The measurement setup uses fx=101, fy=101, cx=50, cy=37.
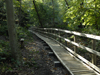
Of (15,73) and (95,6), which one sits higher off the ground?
(95,6)

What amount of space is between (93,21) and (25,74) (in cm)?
441

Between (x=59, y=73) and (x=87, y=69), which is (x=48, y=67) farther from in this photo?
(x=87, y=69)

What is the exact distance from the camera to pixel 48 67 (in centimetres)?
529

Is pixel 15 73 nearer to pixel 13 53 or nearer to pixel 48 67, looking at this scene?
pixel 13 53

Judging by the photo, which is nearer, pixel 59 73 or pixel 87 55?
pixel 59 73

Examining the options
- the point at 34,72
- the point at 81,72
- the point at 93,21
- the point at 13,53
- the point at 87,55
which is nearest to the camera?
the point at 81,72

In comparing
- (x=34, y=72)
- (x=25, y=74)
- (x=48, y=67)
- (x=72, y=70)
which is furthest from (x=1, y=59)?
(x=72, y=70)

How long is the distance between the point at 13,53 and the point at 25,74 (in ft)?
4.21

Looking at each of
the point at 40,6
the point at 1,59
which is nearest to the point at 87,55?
the point at 1,59

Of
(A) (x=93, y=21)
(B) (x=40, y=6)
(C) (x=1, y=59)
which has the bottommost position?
(C) (x=1, y=59)

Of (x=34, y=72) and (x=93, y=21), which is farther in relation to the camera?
(x=93, y=21)

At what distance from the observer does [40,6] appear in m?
21.6

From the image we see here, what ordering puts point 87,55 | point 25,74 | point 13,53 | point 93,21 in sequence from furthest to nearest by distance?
point 87,55 → point 93,21 → point 13,53 → point 25,74

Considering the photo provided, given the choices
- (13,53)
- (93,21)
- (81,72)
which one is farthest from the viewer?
(93,21)
